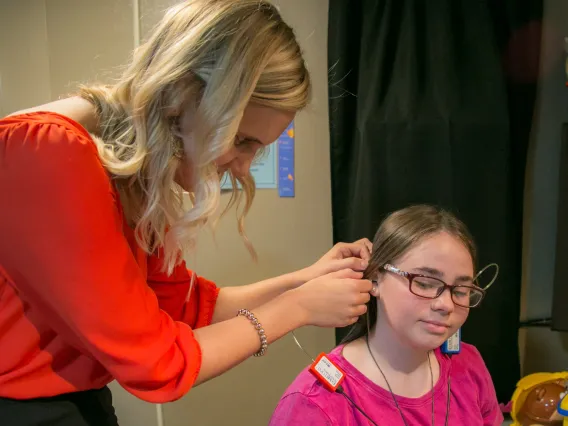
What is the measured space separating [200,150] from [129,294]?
0.80 feet

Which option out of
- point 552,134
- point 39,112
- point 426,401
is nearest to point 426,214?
point 426,401

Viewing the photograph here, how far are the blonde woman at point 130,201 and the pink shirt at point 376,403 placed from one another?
11.4 inches

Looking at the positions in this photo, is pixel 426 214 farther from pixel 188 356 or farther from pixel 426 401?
pixel 188 356

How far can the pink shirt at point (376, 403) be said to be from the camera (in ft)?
3.39

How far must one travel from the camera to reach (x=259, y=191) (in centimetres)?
172

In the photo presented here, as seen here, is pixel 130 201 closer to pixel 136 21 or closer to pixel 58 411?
pixel 58 411

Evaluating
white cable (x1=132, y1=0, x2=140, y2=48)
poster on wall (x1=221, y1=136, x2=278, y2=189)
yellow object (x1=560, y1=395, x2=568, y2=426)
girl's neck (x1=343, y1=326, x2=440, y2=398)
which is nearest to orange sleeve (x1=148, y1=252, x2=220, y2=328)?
girl's neck (x1=343, y1=326, x2=440, y2=398)

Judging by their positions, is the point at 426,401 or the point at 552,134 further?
the point at 552,134

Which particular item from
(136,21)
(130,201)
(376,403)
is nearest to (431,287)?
(376,403)

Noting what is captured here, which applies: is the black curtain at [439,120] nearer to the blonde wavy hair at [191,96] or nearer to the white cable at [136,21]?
the white cable at [136,21]

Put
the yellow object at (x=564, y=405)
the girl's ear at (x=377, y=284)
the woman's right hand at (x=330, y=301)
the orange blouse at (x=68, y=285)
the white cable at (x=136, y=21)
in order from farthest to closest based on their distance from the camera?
the white cable at (x=136, y=21) → the yellow object at (x=564, y=405) → the girl's ear at (x=377, y=284) → the woman's right hand at (x=330, y=301) → the orange blouse at (x=68, y=285)

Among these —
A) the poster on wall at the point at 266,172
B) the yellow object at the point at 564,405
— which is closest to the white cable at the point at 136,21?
the poster on wall at the point at 266,172

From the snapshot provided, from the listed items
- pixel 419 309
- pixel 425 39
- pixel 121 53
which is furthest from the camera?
pixel 425 39

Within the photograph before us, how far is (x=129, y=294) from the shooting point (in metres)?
0.70
